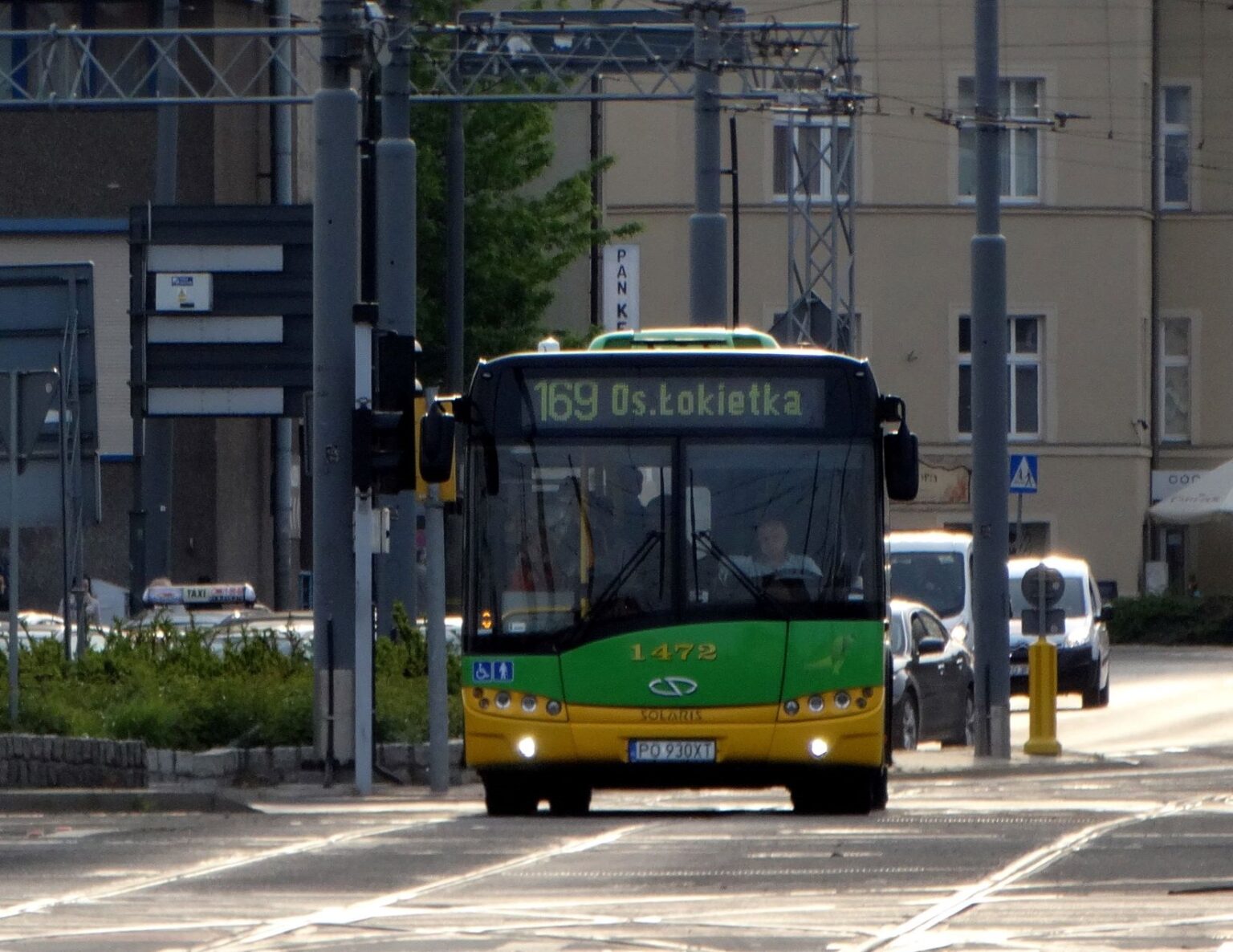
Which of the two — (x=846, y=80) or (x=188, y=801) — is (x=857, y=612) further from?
(x=846, y=80)

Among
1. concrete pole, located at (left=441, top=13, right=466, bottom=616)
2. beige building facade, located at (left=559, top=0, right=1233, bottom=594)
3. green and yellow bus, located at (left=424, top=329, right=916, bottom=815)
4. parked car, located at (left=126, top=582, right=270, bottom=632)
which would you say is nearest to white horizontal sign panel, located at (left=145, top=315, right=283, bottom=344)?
parked car, located at (left=126, top=582, right=270, bottom=632)

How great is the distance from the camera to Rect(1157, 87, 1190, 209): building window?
2143 inches

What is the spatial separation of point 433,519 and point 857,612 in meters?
4.16

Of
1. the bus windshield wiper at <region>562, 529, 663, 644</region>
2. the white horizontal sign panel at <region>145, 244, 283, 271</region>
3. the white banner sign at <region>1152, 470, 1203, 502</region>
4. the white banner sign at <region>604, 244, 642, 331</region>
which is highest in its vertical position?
the white banner sign at <region>604, 244, 642, 331</region>

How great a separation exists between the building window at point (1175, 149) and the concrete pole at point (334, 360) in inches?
1471

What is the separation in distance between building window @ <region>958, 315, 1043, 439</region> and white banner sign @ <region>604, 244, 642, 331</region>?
23.4 ft

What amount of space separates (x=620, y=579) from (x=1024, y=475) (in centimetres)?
1668

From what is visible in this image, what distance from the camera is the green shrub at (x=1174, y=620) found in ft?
162

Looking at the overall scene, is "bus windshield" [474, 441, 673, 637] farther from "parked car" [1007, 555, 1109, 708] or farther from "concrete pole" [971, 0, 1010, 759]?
"parked car" [1007, 555, 1109, 708]

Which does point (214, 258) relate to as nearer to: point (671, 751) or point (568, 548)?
point (568, 548)

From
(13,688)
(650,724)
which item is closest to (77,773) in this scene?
(13,688)

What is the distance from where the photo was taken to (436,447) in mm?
15688

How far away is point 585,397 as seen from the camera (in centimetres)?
1605

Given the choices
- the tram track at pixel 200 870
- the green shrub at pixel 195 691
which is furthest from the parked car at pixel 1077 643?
the tram track at pixel 200 870
